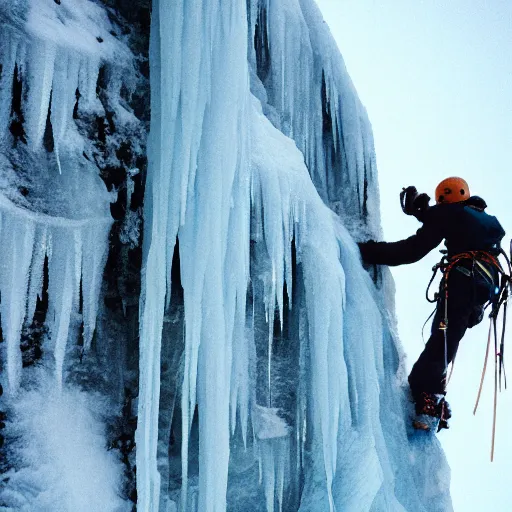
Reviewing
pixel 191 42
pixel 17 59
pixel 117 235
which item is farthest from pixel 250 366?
pixel 17 59

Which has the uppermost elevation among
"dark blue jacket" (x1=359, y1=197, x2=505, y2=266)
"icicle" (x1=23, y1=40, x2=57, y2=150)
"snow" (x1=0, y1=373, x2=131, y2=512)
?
"icicle" (x1=23, y1=40, x2=57, y2=150)

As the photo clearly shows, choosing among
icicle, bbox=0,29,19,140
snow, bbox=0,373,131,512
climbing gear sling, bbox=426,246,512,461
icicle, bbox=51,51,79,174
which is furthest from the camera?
climbing gear sling, bbox=426,246,512,461

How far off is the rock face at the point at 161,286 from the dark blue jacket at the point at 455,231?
2.63 ft

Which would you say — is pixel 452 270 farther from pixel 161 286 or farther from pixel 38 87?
pixel 38 87

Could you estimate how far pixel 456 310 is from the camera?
3.86 m

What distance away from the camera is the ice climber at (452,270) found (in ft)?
12.6

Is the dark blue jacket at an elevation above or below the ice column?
above

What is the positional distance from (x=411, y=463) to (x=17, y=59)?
3.48 m

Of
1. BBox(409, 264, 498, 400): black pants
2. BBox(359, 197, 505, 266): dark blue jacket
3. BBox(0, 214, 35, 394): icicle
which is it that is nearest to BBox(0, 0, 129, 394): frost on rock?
BBox(0, 214, 35, 394): icicle

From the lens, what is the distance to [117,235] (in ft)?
9.05

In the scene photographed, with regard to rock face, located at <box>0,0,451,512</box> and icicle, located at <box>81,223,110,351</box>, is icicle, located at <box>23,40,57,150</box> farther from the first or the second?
icicle, located at <box>81,223,110,351</box>

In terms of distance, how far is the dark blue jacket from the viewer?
3.87 meters

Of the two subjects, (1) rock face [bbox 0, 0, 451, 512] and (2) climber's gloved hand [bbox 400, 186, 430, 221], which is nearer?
(1) rock face [bbox 0, 0, 451, 512]

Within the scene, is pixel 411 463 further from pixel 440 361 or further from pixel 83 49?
pixel 83 49
